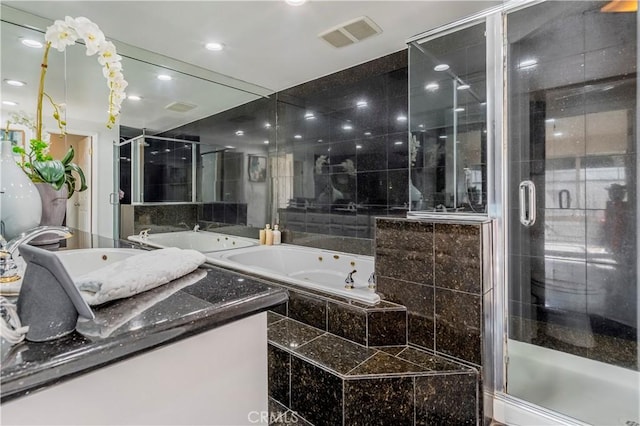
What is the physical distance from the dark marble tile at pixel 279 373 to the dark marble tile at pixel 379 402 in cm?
39

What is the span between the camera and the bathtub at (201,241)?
11.5 ft

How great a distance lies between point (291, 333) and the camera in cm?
190

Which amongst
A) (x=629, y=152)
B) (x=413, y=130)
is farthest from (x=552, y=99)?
(x=413, y=130)

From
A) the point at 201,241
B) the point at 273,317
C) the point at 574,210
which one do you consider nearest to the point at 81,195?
the point at 201,241

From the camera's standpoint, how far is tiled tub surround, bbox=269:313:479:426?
4.87 feet

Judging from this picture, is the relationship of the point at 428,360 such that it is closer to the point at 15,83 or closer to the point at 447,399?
the point at 447,399

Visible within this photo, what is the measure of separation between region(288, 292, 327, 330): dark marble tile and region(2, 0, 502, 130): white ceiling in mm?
1924

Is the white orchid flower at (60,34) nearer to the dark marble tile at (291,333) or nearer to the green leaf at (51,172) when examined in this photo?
the green leaf at (51,172)

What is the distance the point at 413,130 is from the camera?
8.27 ft

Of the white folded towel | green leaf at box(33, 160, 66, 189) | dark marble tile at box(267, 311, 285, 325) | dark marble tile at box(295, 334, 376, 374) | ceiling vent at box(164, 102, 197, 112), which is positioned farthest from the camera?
ceiling vent at box(164, 102, 197, 112)

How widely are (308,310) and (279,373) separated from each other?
0.40m

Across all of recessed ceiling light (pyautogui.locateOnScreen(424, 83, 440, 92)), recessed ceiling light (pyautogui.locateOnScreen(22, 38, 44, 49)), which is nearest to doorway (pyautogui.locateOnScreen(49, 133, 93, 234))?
recessed ceiling light (pyautogui.locateOnScreen(22, 38, 44, 49))

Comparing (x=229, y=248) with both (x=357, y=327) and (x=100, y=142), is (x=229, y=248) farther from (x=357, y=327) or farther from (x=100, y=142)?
(x=357, y=327)

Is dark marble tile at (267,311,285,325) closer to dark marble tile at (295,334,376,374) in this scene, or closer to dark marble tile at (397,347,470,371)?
dark marble tile at (295,334,376,374)
